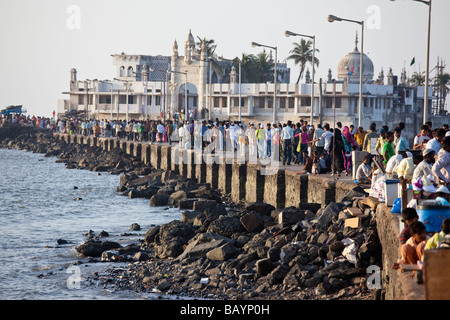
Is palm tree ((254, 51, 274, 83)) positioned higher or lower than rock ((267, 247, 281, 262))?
higher

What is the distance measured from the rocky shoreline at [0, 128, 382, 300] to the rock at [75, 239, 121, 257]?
0.03 m

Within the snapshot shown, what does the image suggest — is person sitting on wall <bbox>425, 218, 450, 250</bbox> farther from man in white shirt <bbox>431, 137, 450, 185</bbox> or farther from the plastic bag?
the plastic bag

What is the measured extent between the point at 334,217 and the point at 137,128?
1509 inches

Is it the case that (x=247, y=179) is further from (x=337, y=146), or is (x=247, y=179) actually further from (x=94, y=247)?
(x=94, y=247)

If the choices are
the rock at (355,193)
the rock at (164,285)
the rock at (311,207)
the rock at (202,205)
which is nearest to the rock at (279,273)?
the rock at (164,285)

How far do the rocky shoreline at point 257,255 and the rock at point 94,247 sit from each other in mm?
27

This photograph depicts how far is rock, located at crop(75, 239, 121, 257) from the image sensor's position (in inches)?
776

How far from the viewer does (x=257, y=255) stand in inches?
624

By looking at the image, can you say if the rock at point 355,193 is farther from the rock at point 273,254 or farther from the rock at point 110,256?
the rock at point 110,256

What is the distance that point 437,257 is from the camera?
26.6 feet

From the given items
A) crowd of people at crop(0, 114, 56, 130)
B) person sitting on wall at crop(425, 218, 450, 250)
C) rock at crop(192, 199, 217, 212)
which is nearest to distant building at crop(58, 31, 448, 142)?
crowd of people at crop(0, 114, 56, 130)

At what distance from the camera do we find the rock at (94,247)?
19703 millimetres
